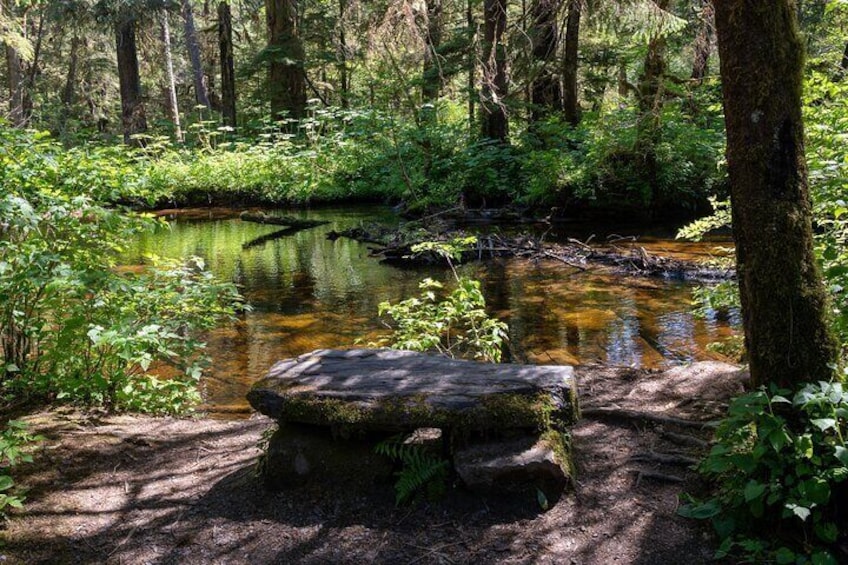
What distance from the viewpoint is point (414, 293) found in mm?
10609

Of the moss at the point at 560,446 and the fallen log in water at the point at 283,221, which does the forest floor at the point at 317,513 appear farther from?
the fallen log in water at the point at 283,221

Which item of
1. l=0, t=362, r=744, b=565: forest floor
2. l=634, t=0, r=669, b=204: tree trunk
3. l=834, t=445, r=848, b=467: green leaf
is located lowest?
l=0, t=362, r=744, b=565: forest floor

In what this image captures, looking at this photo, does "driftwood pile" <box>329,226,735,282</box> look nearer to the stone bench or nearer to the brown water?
the brown water

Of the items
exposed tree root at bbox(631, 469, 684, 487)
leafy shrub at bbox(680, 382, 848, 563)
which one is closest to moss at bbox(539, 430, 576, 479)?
exposed tree root at bbox(631, 469, 684, 487)

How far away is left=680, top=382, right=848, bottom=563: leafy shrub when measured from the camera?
9.63 ft

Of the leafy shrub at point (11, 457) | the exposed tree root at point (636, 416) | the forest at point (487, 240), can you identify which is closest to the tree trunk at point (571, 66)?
the forest at point (487, 240)

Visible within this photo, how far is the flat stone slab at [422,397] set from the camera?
12.1ft

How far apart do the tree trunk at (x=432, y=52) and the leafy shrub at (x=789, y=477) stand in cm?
604

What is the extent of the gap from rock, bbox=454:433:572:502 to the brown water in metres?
3.55

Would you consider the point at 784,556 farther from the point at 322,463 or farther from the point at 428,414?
the point at 322,463

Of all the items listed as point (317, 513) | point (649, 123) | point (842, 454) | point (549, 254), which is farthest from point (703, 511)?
point (649, 123)

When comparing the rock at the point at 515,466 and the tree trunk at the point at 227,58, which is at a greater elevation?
the tree trunk at the point at 227,58

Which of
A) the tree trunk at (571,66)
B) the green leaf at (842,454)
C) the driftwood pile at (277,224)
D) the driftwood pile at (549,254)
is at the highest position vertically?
the tree trunk at (571,66)

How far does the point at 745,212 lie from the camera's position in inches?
131
